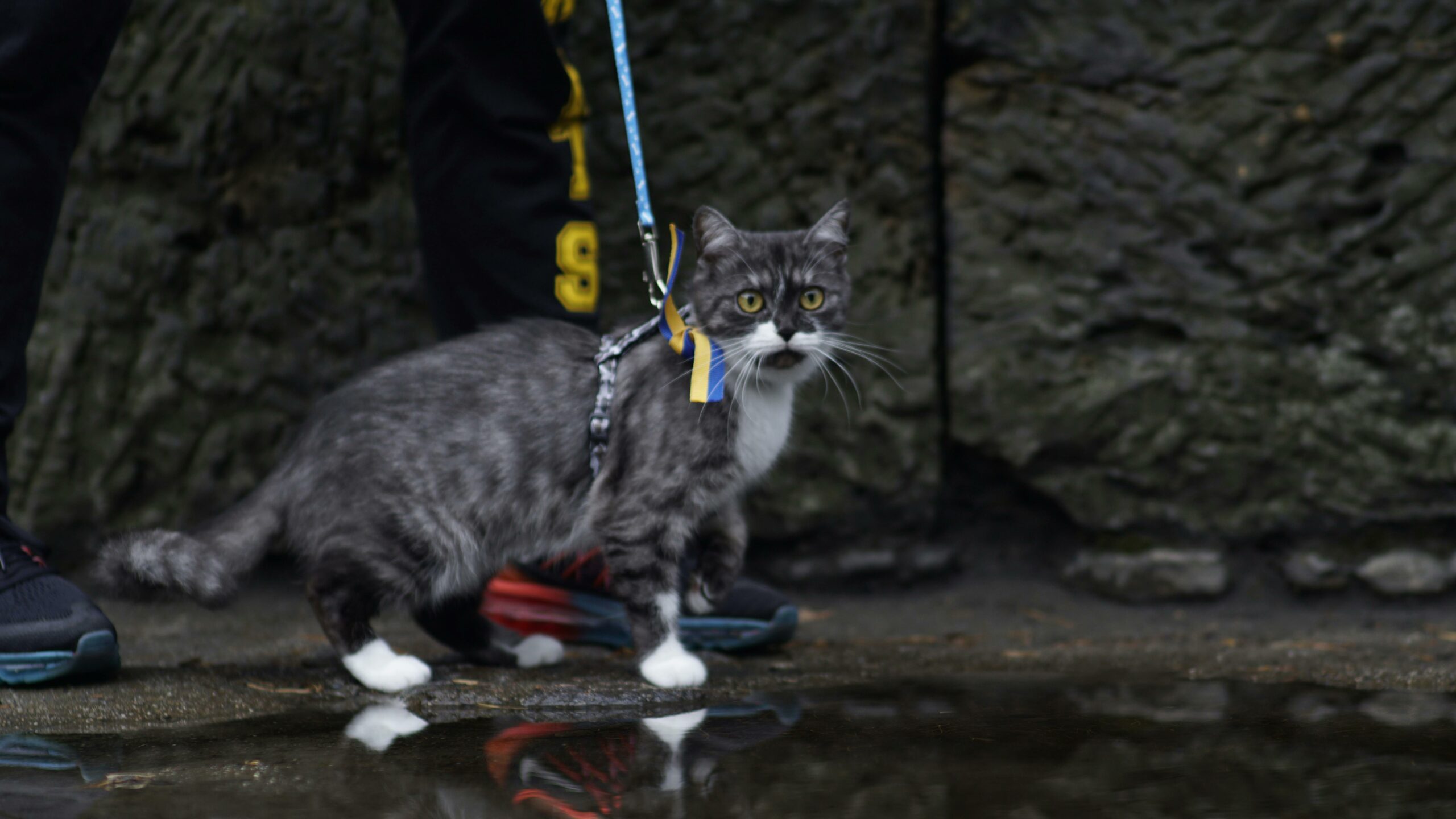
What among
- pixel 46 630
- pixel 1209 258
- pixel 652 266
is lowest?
pixel 46 630

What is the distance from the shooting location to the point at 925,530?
3.12 meters

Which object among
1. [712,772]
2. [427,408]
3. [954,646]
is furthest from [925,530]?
[712,772]

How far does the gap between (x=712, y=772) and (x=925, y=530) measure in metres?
1.90

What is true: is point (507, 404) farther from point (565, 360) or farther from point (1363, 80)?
point (1363, 80)

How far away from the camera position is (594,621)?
8.10 ft

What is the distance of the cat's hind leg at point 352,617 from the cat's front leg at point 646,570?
371 mm

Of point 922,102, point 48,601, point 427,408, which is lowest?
point 48,601

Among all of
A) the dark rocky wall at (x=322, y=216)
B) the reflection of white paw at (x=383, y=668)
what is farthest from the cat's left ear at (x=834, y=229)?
the reflection of white paw at (x=383, y=668)

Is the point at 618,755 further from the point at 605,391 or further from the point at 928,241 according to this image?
the point at 928,241

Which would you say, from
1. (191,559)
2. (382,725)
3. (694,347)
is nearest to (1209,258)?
(694,347)

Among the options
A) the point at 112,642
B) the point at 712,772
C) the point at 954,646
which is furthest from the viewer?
the point at 954,646

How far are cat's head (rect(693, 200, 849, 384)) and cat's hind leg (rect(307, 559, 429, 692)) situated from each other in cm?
75

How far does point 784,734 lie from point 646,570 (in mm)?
617

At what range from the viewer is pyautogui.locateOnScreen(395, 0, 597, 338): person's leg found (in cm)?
236
